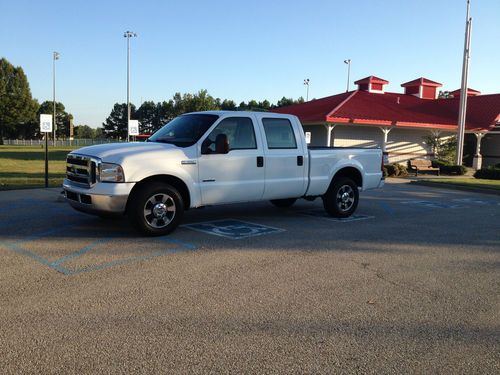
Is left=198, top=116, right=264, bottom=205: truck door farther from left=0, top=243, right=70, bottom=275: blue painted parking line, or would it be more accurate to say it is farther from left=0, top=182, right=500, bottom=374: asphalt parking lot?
left=0, top=243, right=70, bottom=275: blue painted parking line

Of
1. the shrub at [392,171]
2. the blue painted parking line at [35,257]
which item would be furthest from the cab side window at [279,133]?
the shrub at [392,171]

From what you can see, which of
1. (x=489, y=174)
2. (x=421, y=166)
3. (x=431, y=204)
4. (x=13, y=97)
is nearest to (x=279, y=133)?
(x=431, y=204)

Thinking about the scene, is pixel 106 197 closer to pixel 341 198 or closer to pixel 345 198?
pixel 341 198

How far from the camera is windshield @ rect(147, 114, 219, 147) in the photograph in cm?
759

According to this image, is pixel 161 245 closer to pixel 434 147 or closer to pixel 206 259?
pixel 206 259

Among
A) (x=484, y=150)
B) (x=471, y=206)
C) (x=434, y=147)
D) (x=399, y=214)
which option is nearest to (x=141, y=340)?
(x=399, y=214)

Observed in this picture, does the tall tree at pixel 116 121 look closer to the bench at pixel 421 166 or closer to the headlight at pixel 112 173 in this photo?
the bench at pixel 421 166

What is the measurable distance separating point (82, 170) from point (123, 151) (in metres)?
0.71

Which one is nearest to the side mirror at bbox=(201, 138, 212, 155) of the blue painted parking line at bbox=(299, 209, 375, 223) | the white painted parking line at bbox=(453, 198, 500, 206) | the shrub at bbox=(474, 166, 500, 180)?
the blue painted parking line at bbox=(299, 209, 375, 223)

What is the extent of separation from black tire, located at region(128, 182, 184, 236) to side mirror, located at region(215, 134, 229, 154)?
37.6 inches

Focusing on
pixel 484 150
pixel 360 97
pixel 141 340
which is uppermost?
pixel 360 97

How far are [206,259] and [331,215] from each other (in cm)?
413

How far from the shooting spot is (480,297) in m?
4.84

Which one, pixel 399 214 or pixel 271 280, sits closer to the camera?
pixel 271 280
